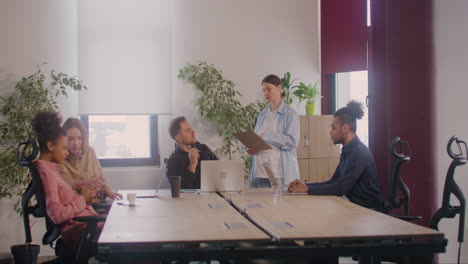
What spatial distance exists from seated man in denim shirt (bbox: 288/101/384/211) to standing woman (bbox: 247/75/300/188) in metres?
0.92

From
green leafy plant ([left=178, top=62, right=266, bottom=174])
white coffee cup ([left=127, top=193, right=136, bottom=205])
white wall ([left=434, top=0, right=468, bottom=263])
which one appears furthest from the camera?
green leafy plant ([left=178, top=62, right=266, bottom=174])

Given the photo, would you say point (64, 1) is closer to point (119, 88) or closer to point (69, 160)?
point (119, 88)

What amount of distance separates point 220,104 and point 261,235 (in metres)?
3.61

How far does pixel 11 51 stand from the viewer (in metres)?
5.97

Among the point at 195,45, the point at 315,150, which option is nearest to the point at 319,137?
the point at 315,150

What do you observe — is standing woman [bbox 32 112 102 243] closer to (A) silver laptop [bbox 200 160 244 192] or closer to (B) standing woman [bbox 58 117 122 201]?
(B) standing woman [bbox 58 117 122 201]

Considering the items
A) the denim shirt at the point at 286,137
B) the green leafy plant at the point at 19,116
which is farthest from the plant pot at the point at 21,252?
the denim shirt at the point at 286,137

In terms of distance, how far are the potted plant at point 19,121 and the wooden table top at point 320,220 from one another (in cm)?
241

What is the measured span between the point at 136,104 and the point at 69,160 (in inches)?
71.4

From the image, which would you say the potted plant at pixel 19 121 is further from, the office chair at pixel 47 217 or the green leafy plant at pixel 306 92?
the green leafy plant at pixel 306 92

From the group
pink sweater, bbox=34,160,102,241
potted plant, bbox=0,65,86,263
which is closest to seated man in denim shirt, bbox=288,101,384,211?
pink sweater, bbox=34,160,102,241

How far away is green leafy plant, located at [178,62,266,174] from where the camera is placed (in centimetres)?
627

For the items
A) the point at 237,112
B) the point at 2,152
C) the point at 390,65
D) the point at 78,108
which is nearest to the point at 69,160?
the point at 2,152

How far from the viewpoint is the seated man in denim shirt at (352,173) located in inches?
165
